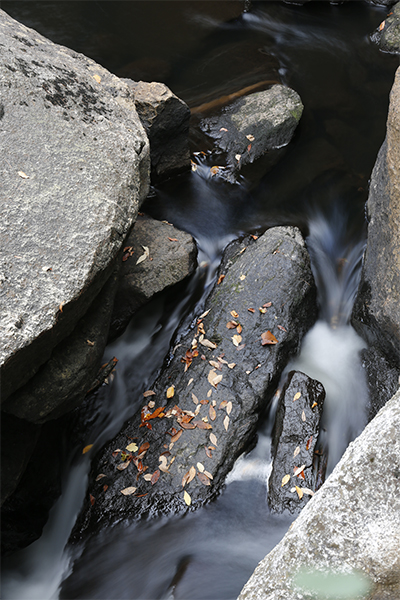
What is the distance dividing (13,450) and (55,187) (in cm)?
212

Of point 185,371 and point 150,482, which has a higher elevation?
point 185,371

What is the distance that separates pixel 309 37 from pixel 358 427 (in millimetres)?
7420

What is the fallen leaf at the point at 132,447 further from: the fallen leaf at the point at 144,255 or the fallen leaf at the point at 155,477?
the fallen leaf at the point at 144,255

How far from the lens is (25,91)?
3.89 metres

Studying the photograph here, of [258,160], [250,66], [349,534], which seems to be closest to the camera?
[349,534]

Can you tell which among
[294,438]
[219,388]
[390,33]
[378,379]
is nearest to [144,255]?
[219,388]

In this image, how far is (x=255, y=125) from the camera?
6344 mm

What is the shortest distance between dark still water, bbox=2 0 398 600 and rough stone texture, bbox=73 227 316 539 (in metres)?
0.17

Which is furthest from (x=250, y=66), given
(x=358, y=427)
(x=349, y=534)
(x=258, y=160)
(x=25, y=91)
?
(x=349, y=534)

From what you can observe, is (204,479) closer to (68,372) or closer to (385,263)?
(68,372)

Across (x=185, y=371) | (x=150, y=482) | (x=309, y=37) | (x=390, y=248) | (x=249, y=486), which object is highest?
(x=309, y=37)

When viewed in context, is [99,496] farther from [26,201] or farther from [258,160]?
[258,160]

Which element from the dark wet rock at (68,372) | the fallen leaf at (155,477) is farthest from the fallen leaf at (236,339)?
the fallen leaf at (155,477)

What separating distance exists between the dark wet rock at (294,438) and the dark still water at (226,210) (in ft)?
0.41
